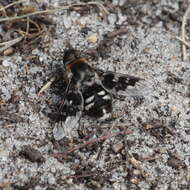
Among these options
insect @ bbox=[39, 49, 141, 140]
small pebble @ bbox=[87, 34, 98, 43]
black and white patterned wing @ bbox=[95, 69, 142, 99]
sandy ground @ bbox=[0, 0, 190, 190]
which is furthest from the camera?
small pebble @ bbox=[87, 34, 98, 43]

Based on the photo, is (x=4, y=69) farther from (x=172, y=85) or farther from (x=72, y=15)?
(x=172, y=85)

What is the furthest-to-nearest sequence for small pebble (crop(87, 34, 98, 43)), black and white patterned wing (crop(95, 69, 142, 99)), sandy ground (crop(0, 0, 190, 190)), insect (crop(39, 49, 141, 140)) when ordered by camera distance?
small pebble (crop(87, 34, 98, 43)), black and white patterned wing (crop(95, 69, 142, 99)), insect (crop(39, 49, 141, 140)), sandy ground (crop(0, 0, 190, 190))

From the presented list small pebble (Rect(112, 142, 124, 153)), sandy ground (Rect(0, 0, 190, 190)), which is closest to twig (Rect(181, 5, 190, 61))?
sandy ground (Rect(0, 0, 190, 190))

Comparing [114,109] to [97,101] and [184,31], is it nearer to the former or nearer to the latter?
[97,101]

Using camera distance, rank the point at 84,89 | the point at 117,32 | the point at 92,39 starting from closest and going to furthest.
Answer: the point at 84,89 < the point at 92,39 < the point at 117,32

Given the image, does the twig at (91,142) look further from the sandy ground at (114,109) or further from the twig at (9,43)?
the twig at (9,43)

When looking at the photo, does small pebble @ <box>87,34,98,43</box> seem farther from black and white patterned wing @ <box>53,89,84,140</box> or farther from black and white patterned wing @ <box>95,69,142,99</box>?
black and white patterned wing @ <box>53,89,84,140</box>

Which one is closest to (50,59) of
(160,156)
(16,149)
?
(16,149)

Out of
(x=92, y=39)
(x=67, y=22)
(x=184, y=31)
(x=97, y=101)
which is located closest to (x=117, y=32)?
(x=92, y=39)
